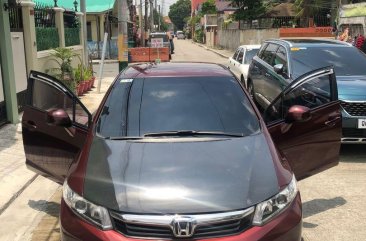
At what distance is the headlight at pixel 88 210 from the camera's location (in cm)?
306

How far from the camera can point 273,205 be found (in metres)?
3.20

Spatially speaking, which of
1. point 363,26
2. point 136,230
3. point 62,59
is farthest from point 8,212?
point 363,26

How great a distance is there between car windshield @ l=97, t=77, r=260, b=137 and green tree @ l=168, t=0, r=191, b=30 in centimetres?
14996

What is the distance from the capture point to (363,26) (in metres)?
23.5

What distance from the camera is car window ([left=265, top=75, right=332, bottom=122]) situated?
5340 millimetres

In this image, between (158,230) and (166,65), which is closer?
(158,230)

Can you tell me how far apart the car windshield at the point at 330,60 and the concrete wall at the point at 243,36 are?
24.7m

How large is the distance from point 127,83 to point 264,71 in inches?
226

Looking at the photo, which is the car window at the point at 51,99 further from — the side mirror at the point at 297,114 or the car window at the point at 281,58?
the car window at the point at 281,58

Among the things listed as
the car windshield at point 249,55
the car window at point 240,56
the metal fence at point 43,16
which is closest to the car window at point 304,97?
the car windshield at point 249,55

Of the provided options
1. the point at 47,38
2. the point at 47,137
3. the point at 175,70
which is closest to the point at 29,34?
the point at 47,38

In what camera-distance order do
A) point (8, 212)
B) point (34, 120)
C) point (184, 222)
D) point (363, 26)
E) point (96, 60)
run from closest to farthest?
point (184, 222) < point (34, 120) < point (8, 212) < point (363, 26) < point (96, 60)

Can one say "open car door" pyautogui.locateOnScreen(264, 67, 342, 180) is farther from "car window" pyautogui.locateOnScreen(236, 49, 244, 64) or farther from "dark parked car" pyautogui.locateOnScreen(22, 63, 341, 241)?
"car window" pyautogui.locateOnScreen(236, 49, 244, 64)

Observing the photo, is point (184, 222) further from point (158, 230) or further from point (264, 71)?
point (264, 71)
